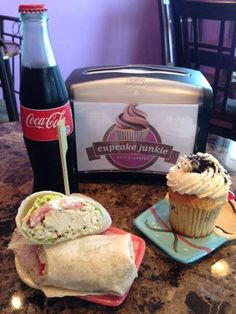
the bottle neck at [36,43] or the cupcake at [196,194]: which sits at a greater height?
the bottle neck at [36,43]

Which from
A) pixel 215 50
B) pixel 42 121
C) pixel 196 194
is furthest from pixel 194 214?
pixel 215 50

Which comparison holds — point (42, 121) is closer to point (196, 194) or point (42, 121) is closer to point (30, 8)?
point (30, 8)

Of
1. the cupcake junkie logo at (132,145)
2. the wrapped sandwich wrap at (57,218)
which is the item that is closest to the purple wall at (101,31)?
the cupcake junkie logo at (132,145)

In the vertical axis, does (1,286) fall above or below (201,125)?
below

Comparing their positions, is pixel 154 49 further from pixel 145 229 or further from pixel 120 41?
pixel 145 229

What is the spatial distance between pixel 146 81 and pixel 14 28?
1.69 meters

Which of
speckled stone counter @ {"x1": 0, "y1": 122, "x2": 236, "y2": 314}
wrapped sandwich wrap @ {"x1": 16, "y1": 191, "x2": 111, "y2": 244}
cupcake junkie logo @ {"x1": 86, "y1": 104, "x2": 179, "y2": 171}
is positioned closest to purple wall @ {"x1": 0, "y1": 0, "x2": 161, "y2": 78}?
cupcake junkie logo @ {"x1": 86, "y1": 104, "x2": 179, "y2": 171}

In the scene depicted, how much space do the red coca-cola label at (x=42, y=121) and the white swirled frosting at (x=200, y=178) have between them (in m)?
0.22

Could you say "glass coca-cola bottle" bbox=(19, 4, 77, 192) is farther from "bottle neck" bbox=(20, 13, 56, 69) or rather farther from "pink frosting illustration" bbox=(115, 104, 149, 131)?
"pink frosting illustration" bbox=(115, 104, 149, 131)

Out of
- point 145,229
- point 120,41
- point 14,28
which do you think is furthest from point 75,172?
point 120,41

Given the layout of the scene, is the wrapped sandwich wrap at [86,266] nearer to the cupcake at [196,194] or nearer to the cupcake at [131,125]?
the cupcake at [196,194]

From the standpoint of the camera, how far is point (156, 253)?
1.75 ft

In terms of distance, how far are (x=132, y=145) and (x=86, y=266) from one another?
1.01 feet

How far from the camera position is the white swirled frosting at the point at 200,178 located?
53 cm
